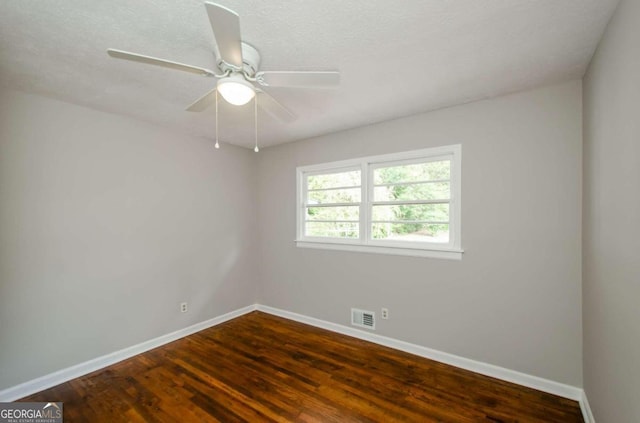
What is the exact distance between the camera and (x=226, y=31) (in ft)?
4.00

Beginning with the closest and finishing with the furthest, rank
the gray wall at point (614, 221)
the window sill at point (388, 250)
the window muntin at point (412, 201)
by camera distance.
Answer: the gray wall at point (614, 221)
the window sill at point (388, 250)
the window muntin at point (412, 201)

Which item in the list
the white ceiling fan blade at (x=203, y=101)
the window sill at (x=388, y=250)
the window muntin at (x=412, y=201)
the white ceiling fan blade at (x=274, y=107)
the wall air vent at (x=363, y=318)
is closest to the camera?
the white ceiling fan blade at (x=203, y=101)

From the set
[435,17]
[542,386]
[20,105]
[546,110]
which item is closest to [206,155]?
[20,105]

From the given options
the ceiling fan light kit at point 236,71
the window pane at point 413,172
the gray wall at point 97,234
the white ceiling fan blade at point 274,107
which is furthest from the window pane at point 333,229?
the ceiling fan light kit at point 236,71

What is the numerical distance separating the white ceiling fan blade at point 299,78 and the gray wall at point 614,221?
1350mm

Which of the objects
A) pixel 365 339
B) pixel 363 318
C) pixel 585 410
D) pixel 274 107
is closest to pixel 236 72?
pixel 274 107

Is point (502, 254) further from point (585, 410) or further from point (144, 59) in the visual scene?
point (144, 59)

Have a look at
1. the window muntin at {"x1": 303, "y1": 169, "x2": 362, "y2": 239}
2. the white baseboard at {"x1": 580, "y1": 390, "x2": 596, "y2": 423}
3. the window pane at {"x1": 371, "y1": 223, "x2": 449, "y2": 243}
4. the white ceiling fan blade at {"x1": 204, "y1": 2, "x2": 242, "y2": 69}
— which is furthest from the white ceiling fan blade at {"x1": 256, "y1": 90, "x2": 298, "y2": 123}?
the white baseboard at {"x1": 580, "y1": 390, "x2": 596, "y2": 423}

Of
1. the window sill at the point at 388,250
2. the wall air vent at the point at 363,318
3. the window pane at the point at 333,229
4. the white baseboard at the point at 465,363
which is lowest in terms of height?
the white baseboard at the point at 465,363

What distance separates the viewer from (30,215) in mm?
2340

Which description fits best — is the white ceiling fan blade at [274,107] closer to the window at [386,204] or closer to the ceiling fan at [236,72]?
the ceiling fan at [236,72]

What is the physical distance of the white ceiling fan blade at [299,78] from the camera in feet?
5.13

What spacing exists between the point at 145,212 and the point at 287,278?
6.37ft

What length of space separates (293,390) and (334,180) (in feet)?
7.68
